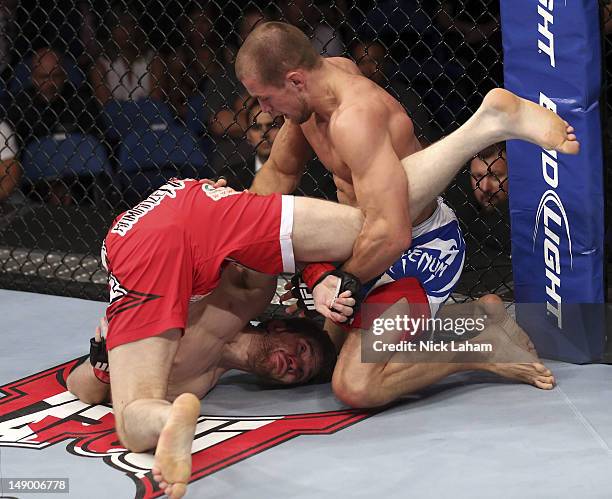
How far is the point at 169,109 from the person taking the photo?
3965 millimetres

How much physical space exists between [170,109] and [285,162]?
150cm

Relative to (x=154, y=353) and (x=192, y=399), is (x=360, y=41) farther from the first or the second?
(x=192, y=399)

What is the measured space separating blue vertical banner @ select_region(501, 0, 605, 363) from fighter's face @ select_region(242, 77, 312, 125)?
0.50m

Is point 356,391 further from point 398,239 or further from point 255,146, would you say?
point 255,146

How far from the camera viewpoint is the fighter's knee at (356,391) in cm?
221

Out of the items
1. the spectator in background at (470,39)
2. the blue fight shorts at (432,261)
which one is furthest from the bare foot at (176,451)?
the spectator in background at (470,39)

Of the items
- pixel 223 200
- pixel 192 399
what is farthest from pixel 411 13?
pixel 192 399

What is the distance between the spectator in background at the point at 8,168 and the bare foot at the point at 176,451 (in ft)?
7.76

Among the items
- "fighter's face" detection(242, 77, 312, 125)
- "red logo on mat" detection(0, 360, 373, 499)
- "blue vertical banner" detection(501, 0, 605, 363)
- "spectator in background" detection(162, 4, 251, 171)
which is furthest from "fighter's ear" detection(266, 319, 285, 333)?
"spectator in background" detection(162, 4, 251, 171)

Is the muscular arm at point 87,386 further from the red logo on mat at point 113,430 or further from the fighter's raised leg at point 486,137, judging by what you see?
the fighter's raised leg at point 486,137

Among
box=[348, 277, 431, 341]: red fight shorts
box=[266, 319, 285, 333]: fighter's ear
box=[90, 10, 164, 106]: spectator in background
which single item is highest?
box=[90, 10, 164, 106]: spectator in background

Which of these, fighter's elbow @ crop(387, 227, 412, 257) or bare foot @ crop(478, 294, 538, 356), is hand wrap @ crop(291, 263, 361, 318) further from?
bare foot @ crop(478, 294, 538, 356)

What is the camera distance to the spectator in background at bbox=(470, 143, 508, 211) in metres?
2.87

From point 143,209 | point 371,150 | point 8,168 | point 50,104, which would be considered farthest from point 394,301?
point 50,104
